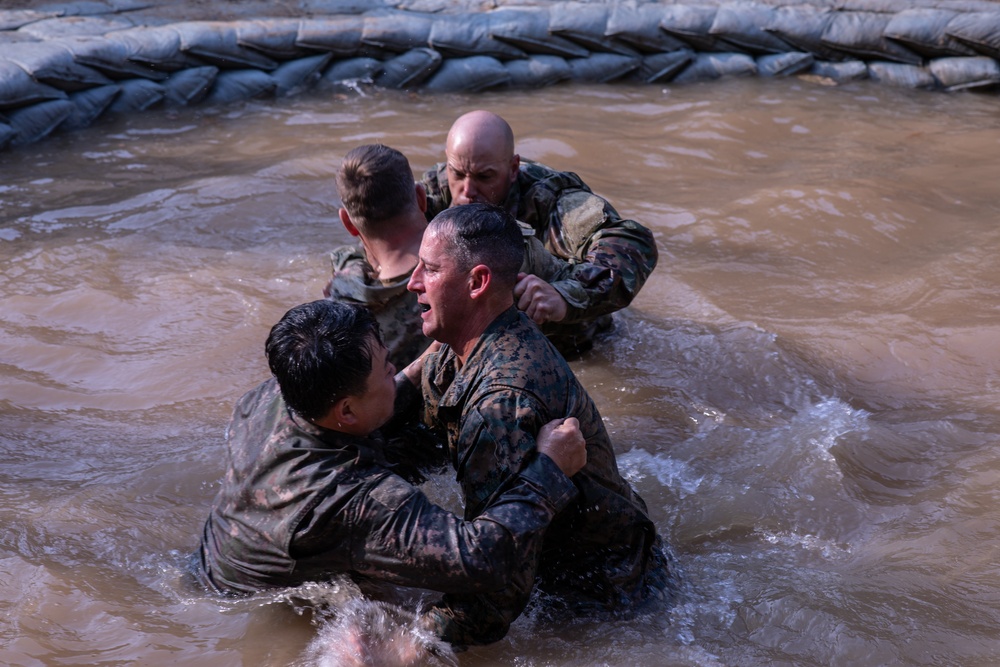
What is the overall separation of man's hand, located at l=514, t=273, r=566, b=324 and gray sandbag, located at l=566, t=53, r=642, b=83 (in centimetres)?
451

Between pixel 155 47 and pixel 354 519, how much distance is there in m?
5.34

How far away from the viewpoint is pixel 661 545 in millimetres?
2961

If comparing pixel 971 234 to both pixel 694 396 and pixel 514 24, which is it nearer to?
pixel 694 396

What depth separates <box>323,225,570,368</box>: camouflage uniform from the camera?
335 cm

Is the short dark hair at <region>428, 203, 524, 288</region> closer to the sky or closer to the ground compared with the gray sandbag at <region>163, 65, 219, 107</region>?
closer to the sky

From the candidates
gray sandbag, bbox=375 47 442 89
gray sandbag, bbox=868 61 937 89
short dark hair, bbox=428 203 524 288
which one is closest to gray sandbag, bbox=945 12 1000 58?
gray sandbag, bbox=868 61 937 89

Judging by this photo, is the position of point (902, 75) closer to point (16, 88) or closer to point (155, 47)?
point (155, 47)

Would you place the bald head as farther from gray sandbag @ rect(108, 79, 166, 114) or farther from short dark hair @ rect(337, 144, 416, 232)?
gray sandbag @ rect(108, 79, 166, 114)

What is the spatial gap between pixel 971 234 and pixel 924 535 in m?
2.57

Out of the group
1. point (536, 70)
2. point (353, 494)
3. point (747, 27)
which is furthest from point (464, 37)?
point (353, 494)

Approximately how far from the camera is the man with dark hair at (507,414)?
2.44 metres

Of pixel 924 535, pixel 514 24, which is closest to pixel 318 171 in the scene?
pixel 514 24

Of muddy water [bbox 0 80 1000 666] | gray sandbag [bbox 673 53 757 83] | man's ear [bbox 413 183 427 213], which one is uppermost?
man's ear [bbox 413 183 427 213]

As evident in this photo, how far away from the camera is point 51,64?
633 cm
